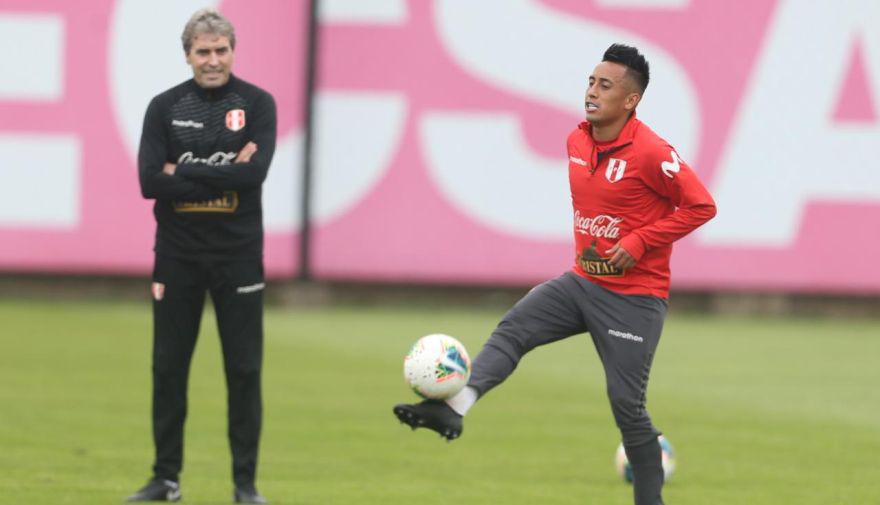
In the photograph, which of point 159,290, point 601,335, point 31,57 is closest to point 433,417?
point 601,335

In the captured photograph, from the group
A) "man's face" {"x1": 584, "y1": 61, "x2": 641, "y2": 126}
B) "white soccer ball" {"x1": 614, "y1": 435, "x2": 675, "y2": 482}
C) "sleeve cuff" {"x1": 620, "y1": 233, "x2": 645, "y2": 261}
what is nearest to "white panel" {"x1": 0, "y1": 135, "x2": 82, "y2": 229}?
"white soccer ball" {"x1": 614, "y1": 435, "x2": 675, "y2": 482}

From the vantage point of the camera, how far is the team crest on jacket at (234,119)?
8.43 m

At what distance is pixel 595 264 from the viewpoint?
25.6ft

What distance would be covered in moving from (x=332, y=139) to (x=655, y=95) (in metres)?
4.57

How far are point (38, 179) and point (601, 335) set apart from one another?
49.5 ft

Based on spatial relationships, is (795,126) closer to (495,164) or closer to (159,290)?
(495,164)

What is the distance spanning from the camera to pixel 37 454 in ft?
33.3

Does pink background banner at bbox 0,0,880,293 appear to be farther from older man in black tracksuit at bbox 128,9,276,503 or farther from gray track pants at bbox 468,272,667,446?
gray track pants at bbox 468,272,667,446

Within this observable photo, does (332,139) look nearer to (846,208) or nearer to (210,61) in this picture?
(846,208)

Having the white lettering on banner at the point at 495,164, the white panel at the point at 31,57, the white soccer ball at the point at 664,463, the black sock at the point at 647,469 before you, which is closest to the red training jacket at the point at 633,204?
the black sock at the point at 647,469

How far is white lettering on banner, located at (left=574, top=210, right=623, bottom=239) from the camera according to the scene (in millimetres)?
7770

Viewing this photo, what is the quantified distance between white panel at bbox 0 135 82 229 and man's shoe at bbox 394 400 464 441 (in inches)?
595

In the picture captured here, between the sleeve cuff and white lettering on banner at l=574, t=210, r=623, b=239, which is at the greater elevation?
white lettering on banner at l=574, t=210, r=623, b=239

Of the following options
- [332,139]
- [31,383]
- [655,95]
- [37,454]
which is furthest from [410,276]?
[37,454]
